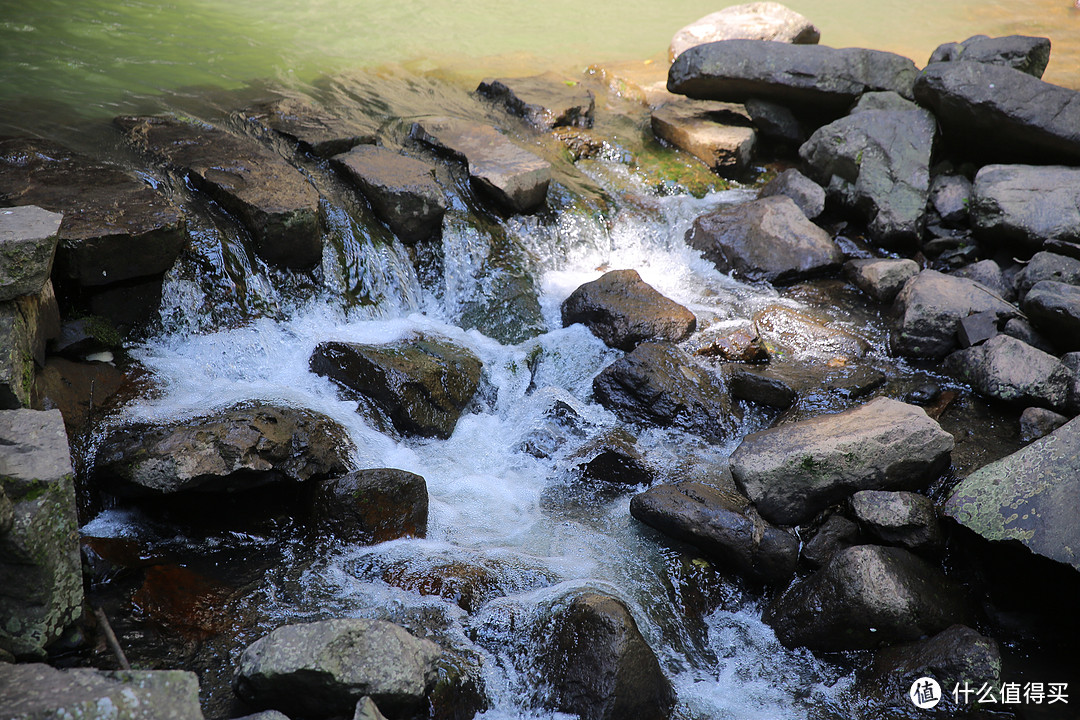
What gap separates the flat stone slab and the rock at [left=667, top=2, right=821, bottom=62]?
777 centimetres

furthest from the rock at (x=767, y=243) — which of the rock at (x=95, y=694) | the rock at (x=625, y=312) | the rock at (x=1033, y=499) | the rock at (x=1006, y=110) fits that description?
the rock at (x=95, y=694)

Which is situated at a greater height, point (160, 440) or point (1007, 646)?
point (160, 440)

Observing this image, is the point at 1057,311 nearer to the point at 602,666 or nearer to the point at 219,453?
the point at 602,666

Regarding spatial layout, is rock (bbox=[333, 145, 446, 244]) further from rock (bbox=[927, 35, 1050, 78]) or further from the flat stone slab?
rock (bbox=[927, 35, 1050, 78])

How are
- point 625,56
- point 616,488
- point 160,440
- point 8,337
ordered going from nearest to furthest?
point 8,337, point 160,440, point 616,488, point 625,56

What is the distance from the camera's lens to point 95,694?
2227 mm

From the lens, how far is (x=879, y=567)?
12.6ft

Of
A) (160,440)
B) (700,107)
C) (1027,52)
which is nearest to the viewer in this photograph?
(160,440)

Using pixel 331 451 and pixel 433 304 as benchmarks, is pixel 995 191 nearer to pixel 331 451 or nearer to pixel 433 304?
pixel 433 304

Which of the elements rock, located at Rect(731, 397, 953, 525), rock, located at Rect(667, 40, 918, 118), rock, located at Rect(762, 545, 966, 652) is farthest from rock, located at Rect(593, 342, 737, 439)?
rock, located at Rect(667, 40, 918, 118)

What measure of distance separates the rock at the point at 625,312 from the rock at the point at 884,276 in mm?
1861

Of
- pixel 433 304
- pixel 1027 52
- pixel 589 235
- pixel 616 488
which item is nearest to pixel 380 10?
pixel 589 235

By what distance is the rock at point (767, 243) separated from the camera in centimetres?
699

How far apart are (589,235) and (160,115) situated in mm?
4068
